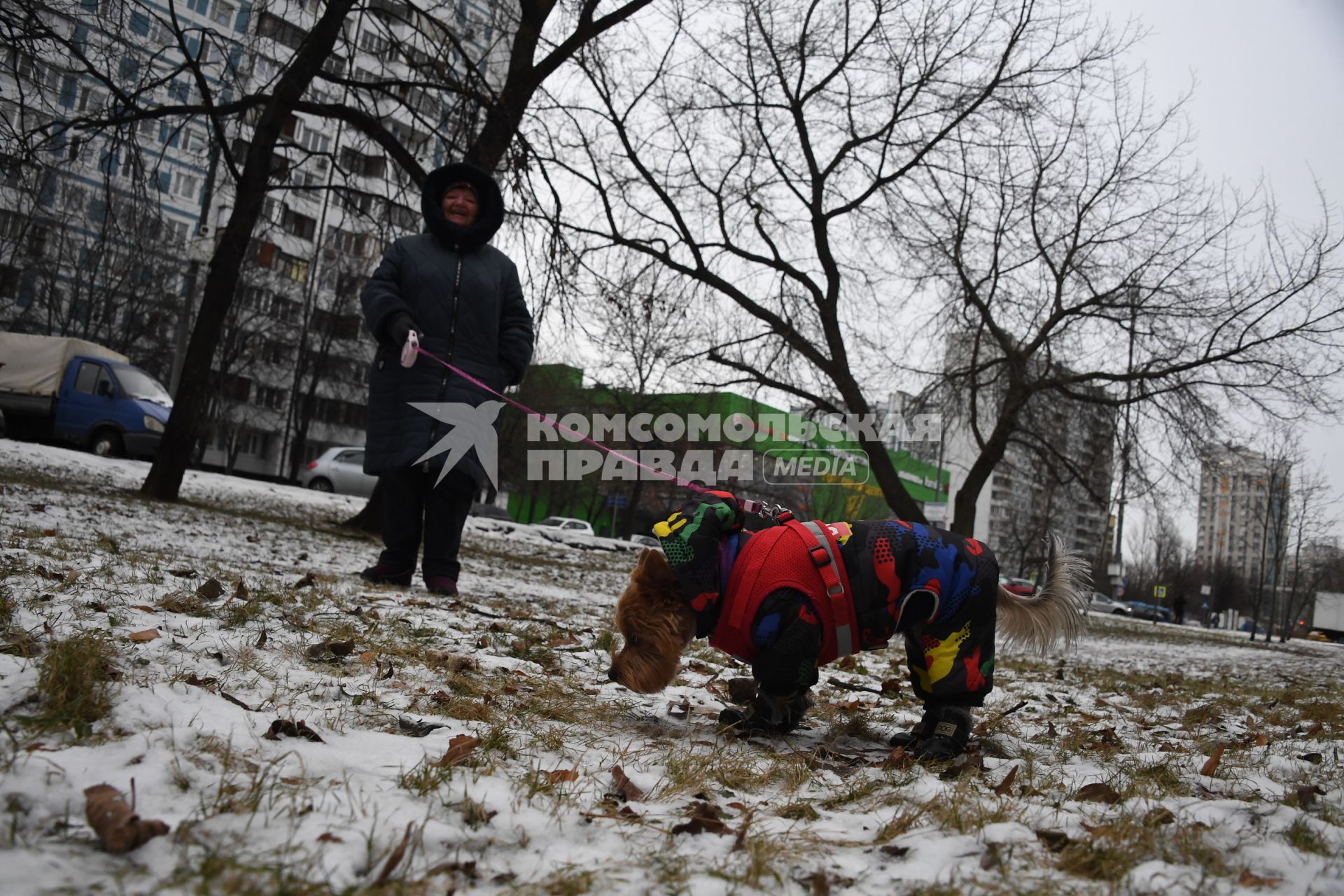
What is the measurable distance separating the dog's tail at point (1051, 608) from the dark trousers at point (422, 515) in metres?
3.52

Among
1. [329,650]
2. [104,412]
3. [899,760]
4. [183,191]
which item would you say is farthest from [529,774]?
[183,191]

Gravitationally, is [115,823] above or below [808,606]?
below

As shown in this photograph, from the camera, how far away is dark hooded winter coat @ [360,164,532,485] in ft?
18.4

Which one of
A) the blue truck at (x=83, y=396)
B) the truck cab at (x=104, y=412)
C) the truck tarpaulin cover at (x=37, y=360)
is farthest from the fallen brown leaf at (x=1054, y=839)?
the truck tarpaulin cover at (x=37, y=360)

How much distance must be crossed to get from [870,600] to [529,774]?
144 cm

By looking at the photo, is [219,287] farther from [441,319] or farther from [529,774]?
[529,774]

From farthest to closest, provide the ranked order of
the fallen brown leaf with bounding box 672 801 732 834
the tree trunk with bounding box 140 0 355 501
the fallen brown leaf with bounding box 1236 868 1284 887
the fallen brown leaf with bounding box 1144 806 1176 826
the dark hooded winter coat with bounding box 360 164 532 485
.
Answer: the tree trunk with bounding box 140 0 355 501 → the dark hooded winter coat with bounding box 360 164 532 485 → the fallen brown leaf with bounding box 1144 806 1176 826 → the fallen brown leaf with bounding box 672 801 732 834 → the fallen brown leaf with bounding box 1236 868 1284 887

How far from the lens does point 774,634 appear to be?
3.09 m

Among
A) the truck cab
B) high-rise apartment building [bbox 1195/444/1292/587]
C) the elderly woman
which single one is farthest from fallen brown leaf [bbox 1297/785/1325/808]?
the truck cab

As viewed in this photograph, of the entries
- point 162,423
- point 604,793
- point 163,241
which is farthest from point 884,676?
point 163,241

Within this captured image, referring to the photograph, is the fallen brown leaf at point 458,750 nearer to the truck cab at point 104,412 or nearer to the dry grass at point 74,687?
the dry grass at point 74,687

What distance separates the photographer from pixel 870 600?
3143 mm

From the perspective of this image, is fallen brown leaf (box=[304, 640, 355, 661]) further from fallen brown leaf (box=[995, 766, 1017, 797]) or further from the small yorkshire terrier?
fallen brown leaf (box=[995, 766, 1017, 797])

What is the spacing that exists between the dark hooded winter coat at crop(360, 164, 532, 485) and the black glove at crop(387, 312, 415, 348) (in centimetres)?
3
